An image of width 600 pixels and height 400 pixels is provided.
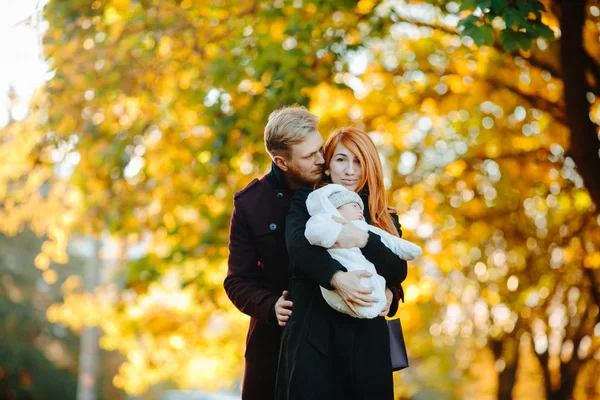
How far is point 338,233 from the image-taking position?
10.5ft

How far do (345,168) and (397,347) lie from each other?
873mm

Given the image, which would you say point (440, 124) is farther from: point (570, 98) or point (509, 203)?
point (570, 98)

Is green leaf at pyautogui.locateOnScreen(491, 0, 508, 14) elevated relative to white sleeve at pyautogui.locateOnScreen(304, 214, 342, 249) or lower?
lower

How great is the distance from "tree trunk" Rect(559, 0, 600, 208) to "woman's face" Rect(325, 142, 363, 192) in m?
3.75

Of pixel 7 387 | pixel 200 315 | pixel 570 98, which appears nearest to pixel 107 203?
pixel 200 315

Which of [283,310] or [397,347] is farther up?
[283,310]

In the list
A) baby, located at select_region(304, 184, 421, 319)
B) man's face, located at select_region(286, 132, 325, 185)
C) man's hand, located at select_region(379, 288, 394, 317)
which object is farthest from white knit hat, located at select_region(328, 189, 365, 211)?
man's hand, located at select_region(379, 288, 394, 317)

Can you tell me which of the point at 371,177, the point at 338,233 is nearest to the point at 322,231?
the point at 338,233

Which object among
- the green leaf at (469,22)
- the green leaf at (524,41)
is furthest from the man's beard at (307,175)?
the green leaf at (524,41)

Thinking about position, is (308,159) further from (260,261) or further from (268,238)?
(260,261)

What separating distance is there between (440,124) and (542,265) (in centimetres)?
268

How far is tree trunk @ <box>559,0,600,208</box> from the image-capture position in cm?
659

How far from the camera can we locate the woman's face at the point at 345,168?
3555 millimetres

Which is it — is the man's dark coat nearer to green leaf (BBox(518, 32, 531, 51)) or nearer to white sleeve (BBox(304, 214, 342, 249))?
white sleeve (BBox(304, 214, 342, 249))
